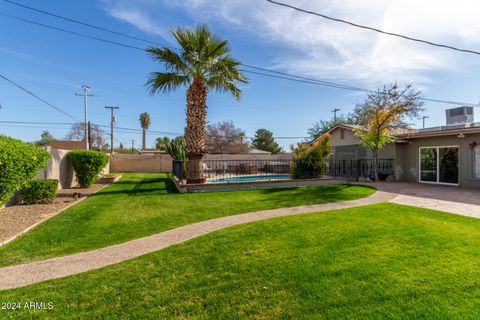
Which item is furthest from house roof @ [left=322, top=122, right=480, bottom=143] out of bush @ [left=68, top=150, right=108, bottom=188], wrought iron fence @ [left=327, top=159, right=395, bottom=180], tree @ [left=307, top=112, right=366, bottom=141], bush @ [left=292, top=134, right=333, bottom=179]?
tree @ [left=307, top=112, right=366, bottom=141]

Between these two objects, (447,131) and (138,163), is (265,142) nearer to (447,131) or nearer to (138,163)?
(138,163)

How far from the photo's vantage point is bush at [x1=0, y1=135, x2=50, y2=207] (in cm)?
702

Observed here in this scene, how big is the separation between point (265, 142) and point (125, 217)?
53.2m

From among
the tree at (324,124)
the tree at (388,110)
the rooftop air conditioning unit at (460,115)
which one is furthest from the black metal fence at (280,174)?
the tree at (324,124)

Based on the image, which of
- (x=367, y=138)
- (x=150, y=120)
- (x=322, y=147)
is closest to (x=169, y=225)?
(x=322, y=147)

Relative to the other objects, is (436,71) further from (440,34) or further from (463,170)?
(440,34)

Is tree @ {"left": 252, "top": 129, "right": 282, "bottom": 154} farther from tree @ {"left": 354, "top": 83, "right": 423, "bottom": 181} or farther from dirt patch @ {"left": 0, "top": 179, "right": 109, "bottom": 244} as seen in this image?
dirt patch @ {"left": 0, "top": 179, "right": 109, "bottom": 244}

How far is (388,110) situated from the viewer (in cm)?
1516

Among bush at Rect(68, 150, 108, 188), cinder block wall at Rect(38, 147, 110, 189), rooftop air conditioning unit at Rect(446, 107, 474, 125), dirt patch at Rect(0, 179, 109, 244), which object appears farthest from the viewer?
rooftop air conditioning unit at Rect(446, 107, 474, 125)

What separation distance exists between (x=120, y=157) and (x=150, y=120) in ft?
84.5

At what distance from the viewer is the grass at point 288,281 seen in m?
2.95

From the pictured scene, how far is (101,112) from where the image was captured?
39.3 meters

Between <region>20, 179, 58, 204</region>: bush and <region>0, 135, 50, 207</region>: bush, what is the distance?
0.69 meters

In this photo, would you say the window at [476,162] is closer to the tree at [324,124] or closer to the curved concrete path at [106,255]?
the curved concrete path at [106,255]
